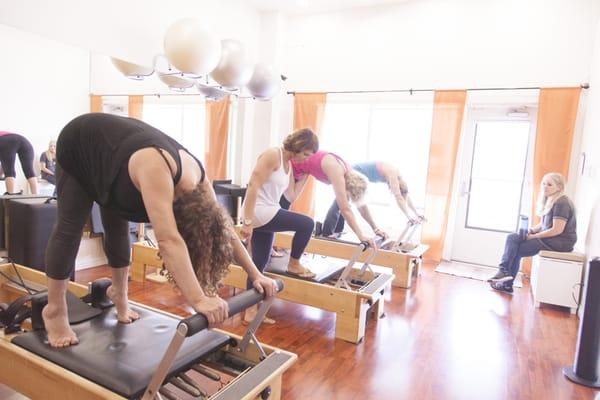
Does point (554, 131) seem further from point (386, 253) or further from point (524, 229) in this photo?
point (386, 253)

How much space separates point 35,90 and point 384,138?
3.65 m

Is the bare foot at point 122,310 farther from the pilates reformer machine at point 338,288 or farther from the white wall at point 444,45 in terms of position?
the white wall at point 444,45

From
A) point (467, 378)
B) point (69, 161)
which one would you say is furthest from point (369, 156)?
point (69, 161)

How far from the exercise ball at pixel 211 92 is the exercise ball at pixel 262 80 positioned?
309 mm

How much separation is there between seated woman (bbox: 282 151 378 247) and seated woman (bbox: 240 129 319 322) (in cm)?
18

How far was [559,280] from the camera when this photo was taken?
326 centimetres

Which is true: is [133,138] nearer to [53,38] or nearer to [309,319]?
[309,319]

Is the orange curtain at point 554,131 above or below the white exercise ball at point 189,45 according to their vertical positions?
below

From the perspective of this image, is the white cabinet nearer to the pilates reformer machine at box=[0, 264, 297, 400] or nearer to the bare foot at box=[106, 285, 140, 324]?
the pilates reformer machine at box=[0, 264, 297, 400]

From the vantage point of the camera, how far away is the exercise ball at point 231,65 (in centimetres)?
370

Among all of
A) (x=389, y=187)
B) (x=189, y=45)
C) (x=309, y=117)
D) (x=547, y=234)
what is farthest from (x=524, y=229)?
(x=189, y=45)

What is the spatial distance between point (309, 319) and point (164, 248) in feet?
5.94

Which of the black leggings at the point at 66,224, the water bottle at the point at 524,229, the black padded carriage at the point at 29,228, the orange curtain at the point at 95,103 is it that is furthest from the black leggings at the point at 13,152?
the water bottle at the point at 524,229

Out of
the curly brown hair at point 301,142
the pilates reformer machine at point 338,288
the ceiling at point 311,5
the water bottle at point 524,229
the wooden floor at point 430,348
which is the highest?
the ceiling at point 311,5
